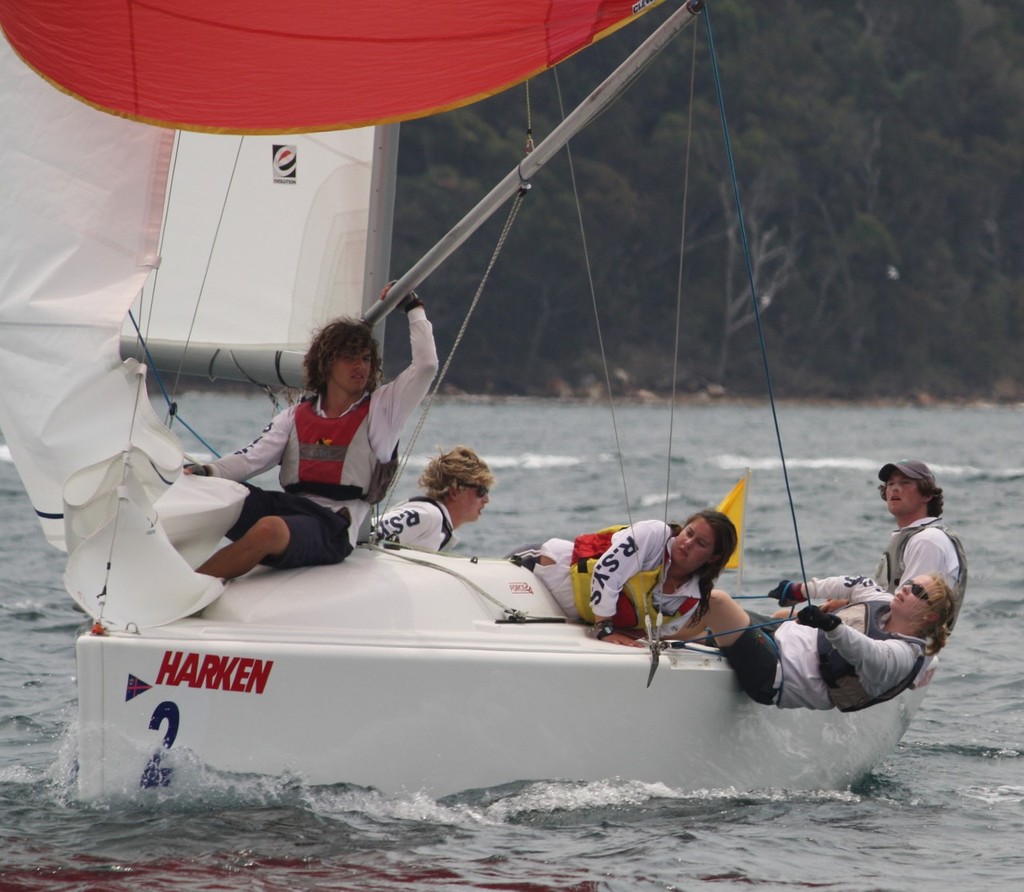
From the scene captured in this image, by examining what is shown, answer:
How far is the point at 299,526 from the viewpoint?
4547 mm

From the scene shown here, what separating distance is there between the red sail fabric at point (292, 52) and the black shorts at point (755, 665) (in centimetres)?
169

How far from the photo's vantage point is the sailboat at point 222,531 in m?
4.17

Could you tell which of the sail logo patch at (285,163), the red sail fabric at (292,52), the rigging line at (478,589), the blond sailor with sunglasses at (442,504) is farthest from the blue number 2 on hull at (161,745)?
the sail logo patch at (285,163)

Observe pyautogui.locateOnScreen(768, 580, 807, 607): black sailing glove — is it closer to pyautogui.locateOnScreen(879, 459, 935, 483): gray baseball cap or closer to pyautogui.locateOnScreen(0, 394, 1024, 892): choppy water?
pyautogui.locateOnScreen(879, 459, 935, 483): gray baseball cap

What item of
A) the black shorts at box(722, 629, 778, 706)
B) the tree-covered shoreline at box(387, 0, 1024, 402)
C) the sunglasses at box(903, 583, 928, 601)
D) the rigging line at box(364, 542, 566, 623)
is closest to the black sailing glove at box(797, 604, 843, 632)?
the black shorts at box(722, 629, 778, 706)

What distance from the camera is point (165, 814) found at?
4.19 m

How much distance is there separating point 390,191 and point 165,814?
199 cm

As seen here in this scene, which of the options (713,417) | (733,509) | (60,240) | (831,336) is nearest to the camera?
(60,240)

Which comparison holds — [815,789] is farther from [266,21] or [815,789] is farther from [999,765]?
[266,21]

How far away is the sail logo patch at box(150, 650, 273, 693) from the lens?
411 centimetres

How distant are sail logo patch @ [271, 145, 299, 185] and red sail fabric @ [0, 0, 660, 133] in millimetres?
975

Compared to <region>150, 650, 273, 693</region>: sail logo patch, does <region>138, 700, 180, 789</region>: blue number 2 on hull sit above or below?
below

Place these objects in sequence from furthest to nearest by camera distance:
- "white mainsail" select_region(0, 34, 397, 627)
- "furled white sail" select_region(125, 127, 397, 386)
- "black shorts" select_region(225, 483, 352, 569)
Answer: "furled white sail" select_region(125, 127, 397, 386), "black shorts" select_region(225, 483, 352, 569), "white mainsail" select_region(0, 34, 397, 627)

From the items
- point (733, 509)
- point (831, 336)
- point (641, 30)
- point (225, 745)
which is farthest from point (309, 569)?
point (831, 336)
